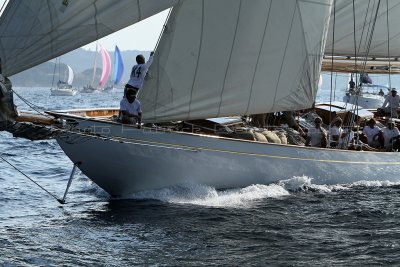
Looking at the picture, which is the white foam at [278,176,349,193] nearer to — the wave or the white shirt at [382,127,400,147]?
the wave

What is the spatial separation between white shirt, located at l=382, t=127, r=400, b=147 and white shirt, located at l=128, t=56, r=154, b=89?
826 centimetres

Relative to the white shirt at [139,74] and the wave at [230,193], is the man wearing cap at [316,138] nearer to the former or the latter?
the wave at [230,193]

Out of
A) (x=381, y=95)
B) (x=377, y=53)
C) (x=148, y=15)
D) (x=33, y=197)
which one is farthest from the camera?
(x=381, y=95)

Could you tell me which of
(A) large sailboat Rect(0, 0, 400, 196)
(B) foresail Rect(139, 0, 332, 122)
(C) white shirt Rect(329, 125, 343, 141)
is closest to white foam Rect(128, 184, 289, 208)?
(A) large sailboat Rect(0, 0, 400, 196)

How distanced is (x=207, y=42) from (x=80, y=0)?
3.98 meters

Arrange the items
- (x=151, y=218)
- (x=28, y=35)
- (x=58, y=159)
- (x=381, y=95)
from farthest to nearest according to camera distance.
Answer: (x=381, y=95), (x=58, y=159), (x=151, y=218), (x=28, y=35)

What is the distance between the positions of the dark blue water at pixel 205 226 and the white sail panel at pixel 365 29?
5321 mm

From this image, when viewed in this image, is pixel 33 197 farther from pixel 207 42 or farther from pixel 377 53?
pixel 377 53

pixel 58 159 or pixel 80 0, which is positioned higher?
pixel 80 0

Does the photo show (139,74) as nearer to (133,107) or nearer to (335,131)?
(133,107)

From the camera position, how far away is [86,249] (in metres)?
11.2

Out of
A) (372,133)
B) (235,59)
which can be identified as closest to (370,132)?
(372,133)

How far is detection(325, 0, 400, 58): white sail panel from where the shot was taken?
20.6m

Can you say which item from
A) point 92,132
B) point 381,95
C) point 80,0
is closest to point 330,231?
point 92,132
